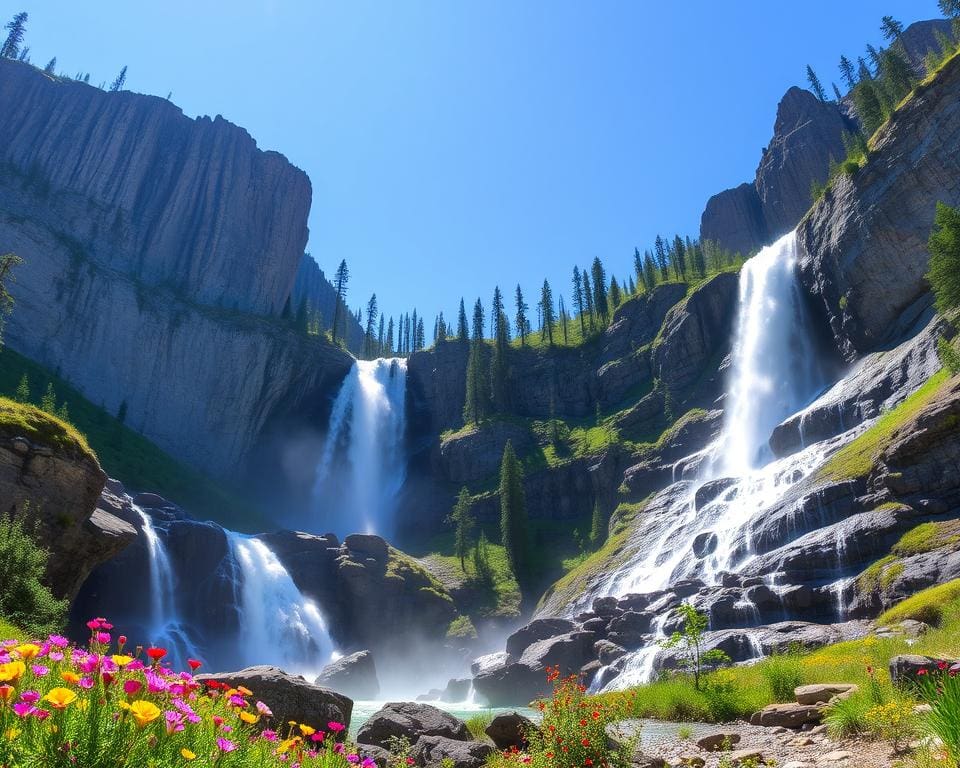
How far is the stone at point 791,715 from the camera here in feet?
35.7

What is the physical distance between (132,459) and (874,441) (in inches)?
2693

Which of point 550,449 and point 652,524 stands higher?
point 550,449

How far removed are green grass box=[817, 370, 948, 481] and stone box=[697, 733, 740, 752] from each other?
2736 cm

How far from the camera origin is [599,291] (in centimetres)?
11512

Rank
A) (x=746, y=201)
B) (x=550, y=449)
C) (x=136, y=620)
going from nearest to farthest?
(x=136, y=620) < (x=550, y=449) < (x=746, y=201)

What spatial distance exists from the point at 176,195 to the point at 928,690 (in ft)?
385

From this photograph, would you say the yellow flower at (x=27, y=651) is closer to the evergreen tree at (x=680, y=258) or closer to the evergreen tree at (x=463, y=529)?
the evergreen tree at (x=463, y=529)

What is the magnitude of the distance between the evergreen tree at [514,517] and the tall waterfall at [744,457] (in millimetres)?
18699

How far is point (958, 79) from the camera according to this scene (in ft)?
161

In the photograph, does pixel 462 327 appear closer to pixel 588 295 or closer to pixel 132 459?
pixel 588 295

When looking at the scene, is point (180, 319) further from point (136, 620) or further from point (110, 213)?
point (136, 620)

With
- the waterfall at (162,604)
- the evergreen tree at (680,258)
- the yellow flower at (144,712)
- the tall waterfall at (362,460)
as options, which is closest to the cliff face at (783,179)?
the evergreen tree at (680,258)

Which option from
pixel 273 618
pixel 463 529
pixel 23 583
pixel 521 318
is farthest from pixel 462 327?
pixel 23 583

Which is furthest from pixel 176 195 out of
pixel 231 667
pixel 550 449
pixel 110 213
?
pixel 231 667
